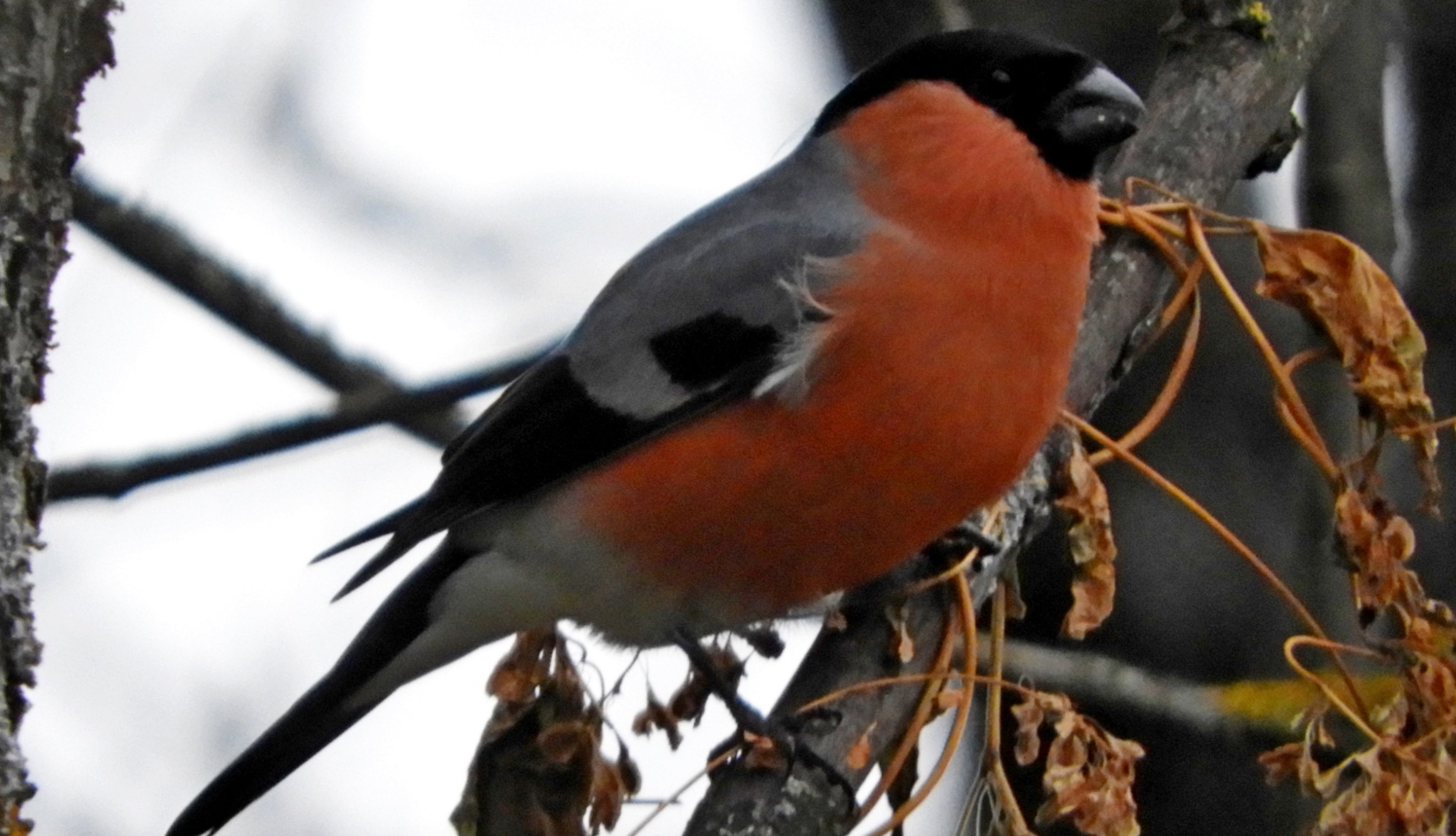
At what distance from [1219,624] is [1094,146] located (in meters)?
1.48

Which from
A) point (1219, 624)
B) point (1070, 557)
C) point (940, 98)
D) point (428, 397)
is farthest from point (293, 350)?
point (1219, 624)

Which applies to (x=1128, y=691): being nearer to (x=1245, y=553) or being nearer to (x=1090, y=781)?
(x=1245, y=553)

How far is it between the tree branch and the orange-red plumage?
53 cm

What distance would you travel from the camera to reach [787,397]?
269 centimetres

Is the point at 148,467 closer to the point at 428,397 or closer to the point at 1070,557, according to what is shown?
the point at 428,397

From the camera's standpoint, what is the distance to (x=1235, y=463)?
4.06 m

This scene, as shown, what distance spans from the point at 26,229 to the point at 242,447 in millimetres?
1047

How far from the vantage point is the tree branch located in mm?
3053

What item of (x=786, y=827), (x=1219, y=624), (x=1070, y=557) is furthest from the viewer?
(x=1219, y=624)

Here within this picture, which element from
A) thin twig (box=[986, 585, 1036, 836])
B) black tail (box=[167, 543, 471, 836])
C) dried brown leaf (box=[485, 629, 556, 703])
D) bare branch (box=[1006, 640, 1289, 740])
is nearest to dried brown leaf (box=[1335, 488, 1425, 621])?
thin twig (box=[986, 585, 1036, 836])

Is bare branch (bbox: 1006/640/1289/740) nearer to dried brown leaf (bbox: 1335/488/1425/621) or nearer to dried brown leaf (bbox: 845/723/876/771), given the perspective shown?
dried brown leaf (bbox: 845/723/876/771)

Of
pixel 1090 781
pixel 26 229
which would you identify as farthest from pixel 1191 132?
pixel 26 229

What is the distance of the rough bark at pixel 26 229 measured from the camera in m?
1.93

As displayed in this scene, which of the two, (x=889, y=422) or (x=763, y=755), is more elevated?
(x=889, y=422)
